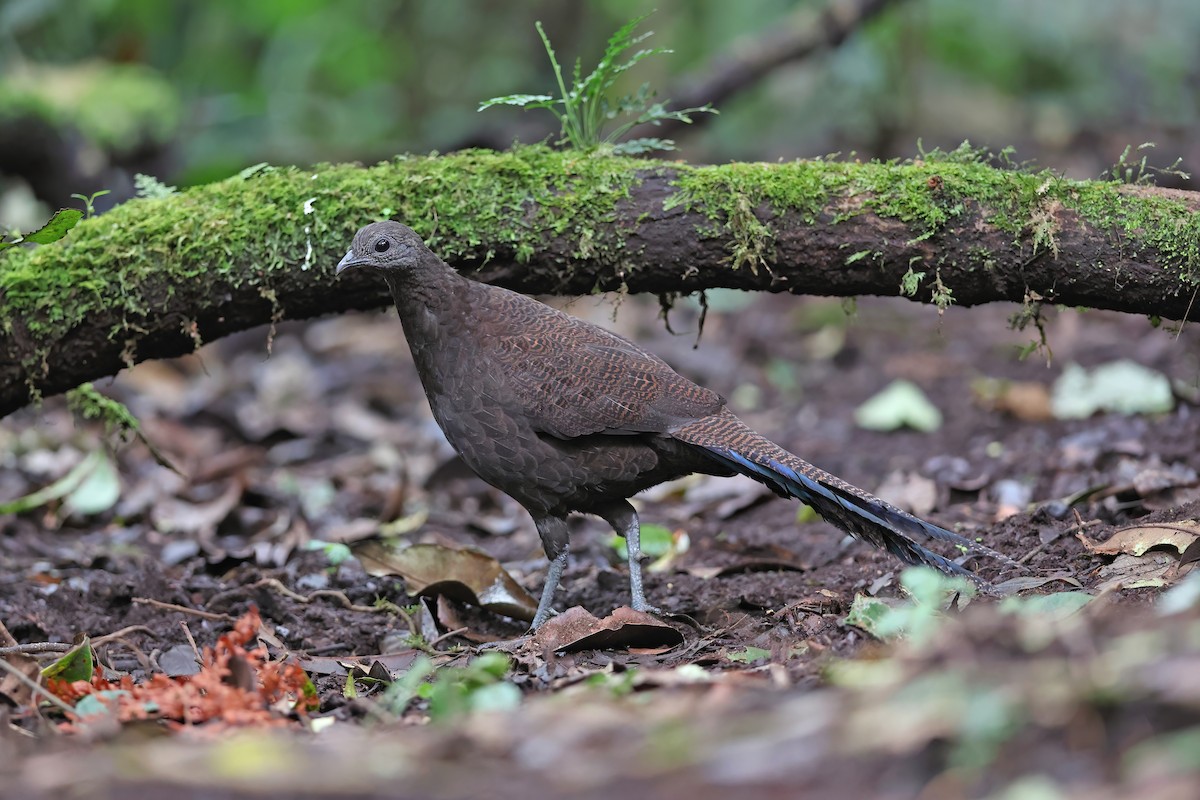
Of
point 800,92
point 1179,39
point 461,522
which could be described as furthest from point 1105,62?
point 461,522

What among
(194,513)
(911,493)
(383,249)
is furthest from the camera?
(194,513)

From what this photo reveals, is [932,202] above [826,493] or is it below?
above

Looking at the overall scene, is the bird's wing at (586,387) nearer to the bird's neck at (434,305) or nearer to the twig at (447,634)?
the bird's neck at (434,305)

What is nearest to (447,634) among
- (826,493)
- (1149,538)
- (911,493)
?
(826,493)

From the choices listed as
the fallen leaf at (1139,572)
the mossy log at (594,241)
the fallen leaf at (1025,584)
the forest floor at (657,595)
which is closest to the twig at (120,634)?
the forest floor at (657,595)

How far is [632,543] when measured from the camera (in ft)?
16.2

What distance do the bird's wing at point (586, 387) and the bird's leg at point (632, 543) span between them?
0.49 m

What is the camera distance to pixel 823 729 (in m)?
2.18

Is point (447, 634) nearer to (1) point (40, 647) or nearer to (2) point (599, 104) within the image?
(1) point (40, 647)

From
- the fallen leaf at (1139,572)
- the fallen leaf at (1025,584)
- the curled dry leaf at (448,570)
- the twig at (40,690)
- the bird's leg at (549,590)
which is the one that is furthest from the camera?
the curled dry leaf at (448,570)

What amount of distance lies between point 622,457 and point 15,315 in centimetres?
243

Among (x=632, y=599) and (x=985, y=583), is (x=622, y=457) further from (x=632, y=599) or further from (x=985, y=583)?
(x=985, y=583)

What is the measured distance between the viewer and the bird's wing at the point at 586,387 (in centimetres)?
461

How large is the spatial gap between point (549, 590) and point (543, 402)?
0.77m
